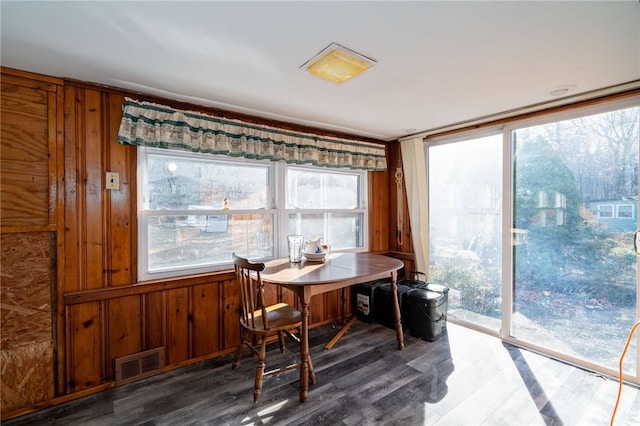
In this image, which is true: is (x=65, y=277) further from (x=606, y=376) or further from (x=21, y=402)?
(x=606, y=376)

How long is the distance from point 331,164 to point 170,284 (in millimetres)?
2001

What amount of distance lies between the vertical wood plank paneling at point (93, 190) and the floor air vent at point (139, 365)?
611mm

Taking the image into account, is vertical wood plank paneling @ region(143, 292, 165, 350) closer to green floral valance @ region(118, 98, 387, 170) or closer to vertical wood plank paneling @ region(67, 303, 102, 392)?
vertical wood plank paneling @ region(67, 303, 102, 392)

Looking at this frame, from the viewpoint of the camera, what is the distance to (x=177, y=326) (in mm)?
2480

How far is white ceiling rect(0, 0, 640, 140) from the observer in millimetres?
1383

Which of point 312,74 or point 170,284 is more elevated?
point 312,74

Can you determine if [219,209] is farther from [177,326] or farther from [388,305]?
[388,305]

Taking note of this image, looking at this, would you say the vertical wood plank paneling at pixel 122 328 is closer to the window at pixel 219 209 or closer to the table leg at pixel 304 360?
the window at pixel 219 209

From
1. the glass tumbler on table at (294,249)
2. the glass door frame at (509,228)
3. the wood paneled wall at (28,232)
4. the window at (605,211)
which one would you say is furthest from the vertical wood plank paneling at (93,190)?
the window at (605,211)

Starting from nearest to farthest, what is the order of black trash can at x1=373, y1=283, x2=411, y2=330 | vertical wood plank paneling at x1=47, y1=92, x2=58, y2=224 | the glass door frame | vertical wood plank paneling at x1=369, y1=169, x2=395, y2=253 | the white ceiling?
the white ceiling < vertical wood plank paneling at x1=47, y1=92, x2=58, y2=224 < the glass door frame < black trash can at x1=373, y1=283, x2=411, y2=330 < vertical wood plank paneling at x1=369, y1=169, x2=395, y2=253

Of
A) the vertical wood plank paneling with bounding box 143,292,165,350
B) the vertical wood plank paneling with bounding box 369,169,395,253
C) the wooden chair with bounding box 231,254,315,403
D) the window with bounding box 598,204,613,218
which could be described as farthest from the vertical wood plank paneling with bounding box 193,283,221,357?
the window with bounding box 598,204,613,218

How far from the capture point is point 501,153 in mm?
3072

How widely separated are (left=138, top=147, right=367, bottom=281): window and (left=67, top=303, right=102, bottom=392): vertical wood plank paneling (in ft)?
1.43

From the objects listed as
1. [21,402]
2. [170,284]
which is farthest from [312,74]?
[21,402]
